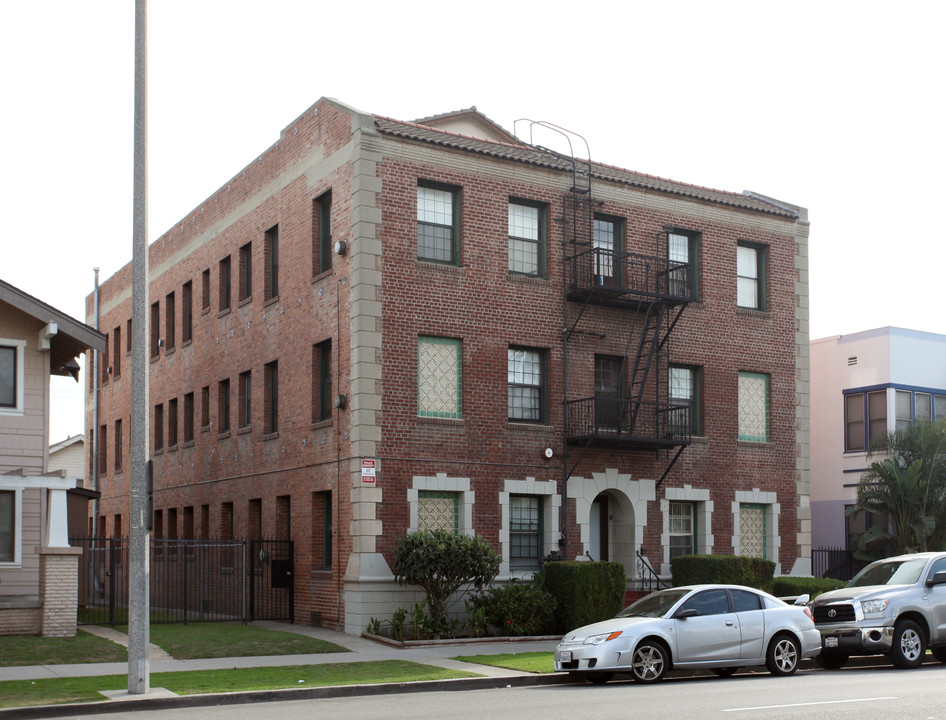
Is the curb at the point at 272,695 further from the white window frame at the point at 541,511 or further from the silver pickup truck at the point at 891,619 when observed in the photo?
the white window frame at the point at 541,511

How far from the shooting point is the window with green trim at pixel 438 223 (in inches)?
991

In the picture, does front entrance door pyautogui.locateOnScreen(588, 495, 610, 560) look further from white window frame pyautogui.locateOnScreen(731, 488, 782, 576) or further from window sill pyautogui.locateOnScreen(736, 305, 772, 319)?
window sill pyautogui.locateOnScreen(736, 305, 772, 319)

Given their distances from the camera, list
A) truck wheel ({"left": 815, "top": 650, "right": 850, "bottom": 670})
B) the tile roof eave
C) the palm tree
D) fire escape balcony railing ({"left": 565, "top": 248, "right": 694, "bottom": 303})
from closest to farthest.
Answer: truck wheel ({"left": 815, "top": 650, "right": 850, "bottom": 670}) → the tile roof eave → fire escape balcony railing ({"left": 565, "top": 248, "right": 694, "bottom": 303}) → the palm tree

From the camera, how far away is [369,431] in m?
23.6

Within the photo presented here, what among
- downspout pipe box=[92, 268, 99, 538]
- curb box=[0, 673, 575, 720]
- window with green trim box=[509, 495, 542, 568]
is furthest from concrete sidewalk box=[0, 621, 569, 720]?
downspout pipe box=[92, 268, 99, 538]

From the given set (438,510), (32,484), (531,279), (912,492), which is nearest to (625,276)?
(531,279)

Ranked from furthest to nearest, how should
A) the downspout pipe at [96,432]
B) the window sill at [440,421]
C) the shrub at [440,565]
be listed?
the downspout pipe at [96,432] < the window sill at [440,421] < the shrub at [440,565]

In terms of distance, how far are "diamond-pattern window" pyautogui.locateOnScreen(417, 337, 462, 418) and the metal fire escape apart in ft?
9.04

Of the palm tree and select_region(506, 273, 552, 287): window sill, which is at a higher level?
select_region(506, 273, 552, 287): window sill

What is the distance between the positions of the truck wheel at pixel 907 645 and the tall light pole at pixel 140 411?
449 inches

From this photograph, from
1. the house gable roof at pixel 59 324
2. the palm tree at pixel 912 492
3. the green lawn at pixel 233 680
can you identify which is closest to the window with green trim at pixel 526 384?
the green lawn at pixel 233 680

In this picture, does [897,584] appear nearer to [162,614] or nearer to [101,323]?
[162,614]

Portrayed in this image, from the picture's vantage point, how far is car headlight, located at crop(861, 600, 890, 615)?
18.4 meters

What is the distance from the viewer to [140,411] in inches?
596
